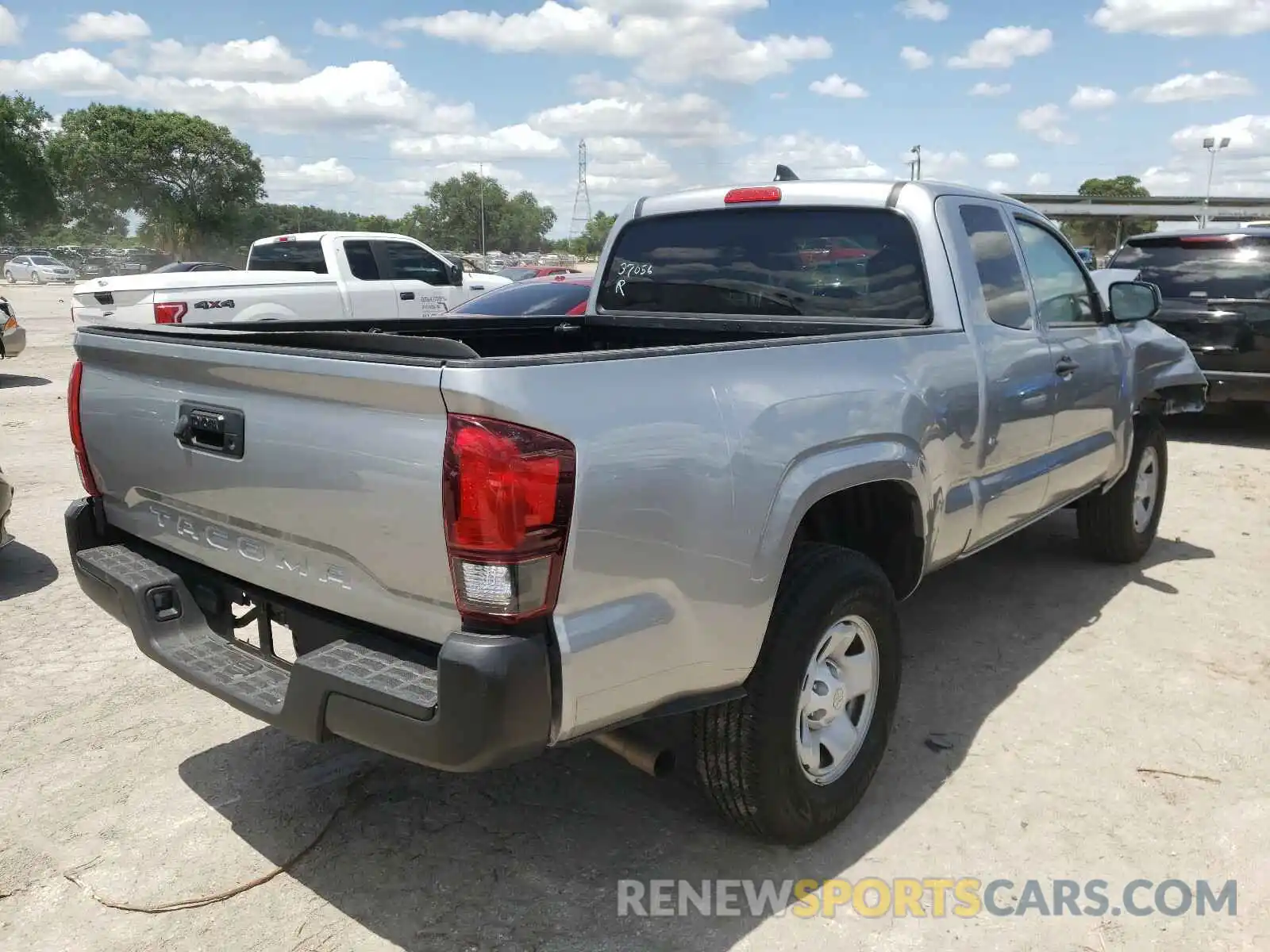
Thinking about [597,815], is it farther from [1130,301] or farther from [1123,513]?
[1123,513]

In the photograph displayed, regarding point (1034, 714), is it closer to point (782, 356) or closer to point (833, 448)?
point (833, 448)

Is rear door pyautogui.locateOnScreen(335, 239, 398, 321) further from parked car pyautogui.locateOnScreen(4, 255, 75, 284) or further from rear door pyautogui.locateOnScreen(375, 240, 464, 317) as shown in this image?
parked car pyautogui.locateOnScreen(4, 255, 75, 284)

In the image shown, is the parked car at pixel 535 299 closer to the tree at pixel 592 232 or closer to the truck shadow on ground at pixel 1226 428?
the truck shadow on ground at pixel 1226 428

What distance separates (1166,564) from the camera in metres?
5.77

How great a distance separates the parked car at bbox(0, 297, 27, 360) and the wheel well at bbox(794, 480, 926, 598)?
40.1ft

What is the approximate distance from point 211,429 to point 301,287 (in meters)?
9.89

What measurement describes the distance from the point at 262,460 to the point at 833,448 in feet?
4.98

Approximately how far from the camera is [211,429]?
2650 millimetres

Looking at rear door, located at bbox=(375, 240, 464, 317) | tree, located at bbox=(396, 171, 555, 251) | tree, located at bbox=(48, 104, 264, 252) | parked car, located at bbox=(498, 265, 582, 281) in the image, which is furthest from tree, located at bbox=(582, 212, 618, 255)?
rear door, located at bbox=(375, 240, 464, 317)

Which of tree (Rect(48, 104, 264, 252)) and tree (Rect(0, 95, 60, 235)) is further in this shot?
tree (Rect(48, 104, 264, 252))

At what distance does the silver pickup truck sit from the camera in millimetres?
2135

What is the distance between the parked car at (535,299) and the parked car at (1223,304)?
209 inches

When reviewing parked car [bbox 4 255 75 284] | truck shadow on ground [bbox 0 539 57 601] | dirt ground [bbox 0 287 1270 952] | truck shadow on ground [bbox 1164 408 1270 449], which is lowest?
truck shadow on ground [bbox 1164 408 1270 449]

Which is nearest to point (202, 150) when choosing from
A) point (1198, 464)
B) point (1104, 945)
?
point (1198, 464)
